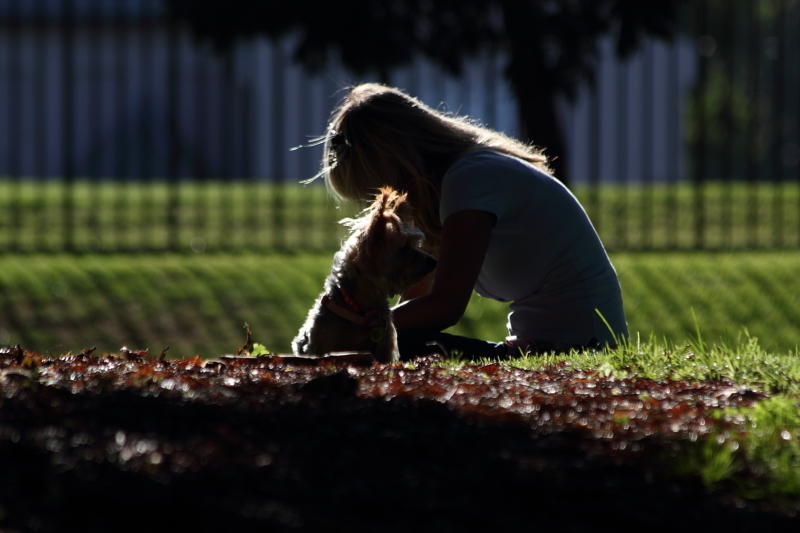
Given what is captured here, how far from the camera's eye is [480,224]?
3.93m

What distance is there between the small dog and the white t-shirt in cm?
29

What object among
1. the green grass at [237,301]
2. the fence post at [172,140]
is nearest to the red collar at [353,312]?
the green grass at [237,301]

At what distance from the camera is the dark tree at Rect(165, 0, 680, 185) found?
8.70 meters

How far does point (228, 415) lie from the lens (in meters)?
2.36

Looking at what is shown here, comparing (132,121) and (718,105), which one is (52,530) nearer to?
(132,121)

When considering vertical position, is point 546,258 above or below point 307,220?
above

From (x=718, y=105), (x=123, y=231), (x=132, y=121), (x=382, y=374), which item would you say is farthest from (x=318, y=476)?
(x=718, y=105)

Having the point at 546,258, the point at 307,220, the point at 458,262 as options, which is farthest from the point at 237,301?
the point at 458,262

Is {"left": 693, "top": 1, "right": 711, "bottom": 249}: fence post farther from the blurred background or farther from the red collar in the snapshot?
the red collar

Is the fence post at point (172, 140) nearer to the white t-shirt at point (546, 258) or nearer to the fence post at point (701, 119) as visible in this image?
the fence post at point (701, 119)

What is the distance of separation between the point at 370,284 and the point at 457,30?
217 inches

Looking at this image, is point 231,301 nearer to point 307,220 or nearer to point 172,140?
point 172,140

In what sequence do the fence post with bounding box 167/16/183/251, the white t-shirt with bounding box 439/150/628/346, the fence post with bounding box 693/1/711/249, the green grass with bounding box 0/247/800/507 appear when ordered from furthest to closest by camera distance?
the fence post with bounding box 693/1/711/249
the fence post with bounding box 167/16/183/251
the green grass with bounding box 0/247/800/507
the white t-shirt with bounding box 439/150/628/346

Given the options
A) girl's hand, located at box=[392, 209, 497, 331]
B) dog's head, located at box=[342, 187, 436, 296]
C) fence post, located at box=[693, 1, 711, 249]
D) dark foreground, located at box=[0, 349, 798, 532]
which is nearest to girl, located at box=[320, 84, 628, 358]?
girl's hand, located at box=[392, 209, 497, 331]
